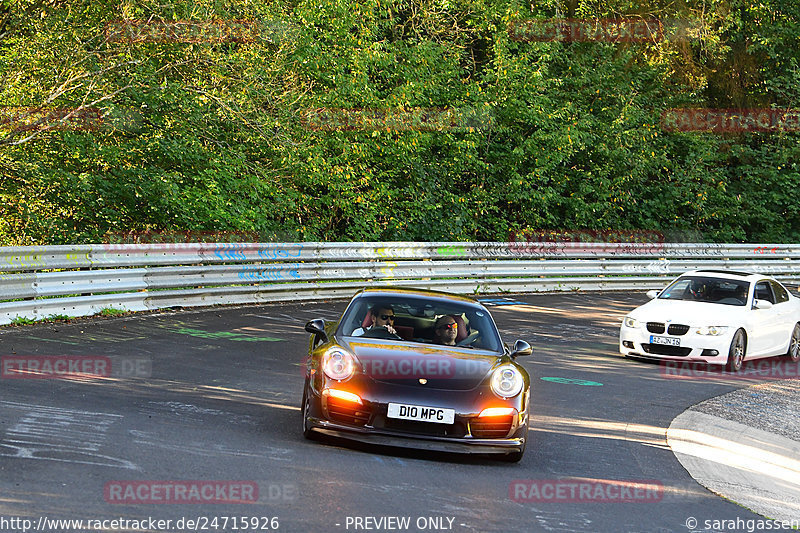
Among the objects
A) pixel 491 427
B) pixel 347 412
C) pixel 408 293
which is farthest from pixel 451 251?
pixel 347 412

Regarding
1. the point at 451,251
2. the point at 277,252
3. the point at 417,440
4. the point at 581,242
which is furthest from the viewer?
the point at 581,242

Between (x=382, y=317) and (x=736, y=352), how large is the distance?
7.37 m

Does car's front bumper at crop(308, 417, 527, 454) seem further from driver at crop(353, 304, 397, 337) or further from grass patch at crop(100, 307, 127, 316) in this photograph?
grass patch at crop(100, 307, 127, 316)

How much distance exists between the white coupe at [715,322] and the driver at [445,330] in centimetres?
639

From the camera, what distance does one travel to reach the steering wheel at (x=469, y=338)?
8.99m

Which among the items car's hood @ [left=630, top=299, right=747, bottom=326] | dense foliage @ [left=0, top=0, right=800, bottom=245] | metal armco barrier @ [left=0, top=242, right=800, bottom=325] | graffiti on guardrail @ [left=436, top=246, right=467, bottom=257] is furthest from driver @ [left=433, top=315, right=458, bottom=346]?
graffiti on guardrail @ [left=436, top=246, right=467, bottom=257]

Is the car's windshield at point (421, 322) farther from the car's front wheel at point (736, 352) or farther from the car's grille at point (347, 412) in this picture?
the car's front wheel at point (736, 352)

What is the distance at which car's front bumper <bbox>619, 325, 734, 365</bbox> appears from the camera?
14.5 m

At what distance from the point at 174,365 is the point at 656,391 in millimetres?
5446

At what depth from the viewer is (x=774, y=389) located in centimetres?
1327

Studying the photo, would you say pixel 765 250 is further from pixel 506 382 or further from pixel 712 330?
pixel 506 382

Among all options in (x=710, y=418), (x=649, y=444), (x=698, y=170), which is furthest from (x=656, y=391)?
(x=698, y=170)

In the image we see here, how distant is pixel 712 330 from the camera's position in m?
14.5

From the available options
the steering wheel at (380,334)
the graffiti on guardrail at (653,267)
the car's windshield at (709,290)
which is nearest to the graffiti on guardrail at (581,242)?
the graffiti on guardrail at (653,267)
